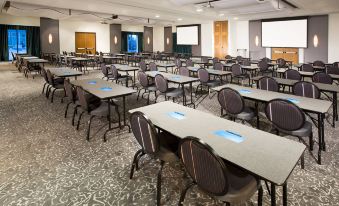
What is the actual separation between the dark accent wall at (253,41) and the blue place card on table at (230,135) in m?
14.9

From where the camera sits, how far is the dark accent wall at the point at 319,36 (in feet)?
43.5

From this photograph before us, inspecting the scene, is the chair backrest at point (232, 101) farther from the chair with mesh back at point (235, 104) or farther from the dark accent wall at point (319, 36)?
the dark accent wall at point (319, 36)

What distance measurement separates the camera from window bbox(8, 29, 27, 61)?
18.3 metres

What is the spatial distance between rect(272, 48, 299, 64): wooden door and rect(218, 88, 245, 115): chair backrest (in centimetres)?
1246

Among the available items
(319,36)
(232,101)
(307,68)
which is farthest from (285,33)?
(232,101)

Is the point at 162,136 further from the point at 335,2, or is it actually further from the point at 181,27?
the point at 181,27

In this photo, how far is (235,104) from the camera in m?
3.97

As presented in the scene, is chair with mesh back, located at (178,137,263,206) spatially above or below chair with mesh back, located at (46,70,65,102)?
below

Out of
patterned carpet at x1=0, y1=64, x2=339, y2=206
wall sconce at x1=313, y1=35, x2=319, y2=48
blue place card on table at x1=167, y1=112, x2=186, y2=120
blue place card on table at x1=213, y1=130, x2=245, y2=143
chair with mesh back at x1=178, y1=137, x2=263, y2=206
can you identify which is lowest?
patterned carpet at x1=0, y1=64, x2=339, y2=206

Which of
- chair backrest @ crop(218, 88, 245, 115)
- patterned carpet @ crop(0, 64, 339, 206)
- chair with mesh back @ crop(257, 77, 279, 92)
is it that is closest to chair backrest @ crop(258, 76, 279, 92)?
chair with mesh back @ crop(257, 77, 279, 92)

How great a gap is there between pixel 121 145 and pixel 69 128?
137 centimetres

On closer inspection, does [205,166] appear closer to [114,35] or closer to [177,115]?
[177,115]

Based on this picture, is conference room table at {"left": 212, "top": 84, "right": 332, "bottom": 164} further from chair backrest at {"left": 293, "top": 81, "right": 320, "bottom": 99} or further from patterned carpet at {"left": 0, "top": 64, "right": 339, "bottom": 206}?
chair backrest at {"left": 293, "top": 81, "right": 320, "bottom": 99}

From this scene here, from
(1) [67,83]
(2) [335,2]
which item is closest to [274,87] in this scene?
(1) [67,83]
